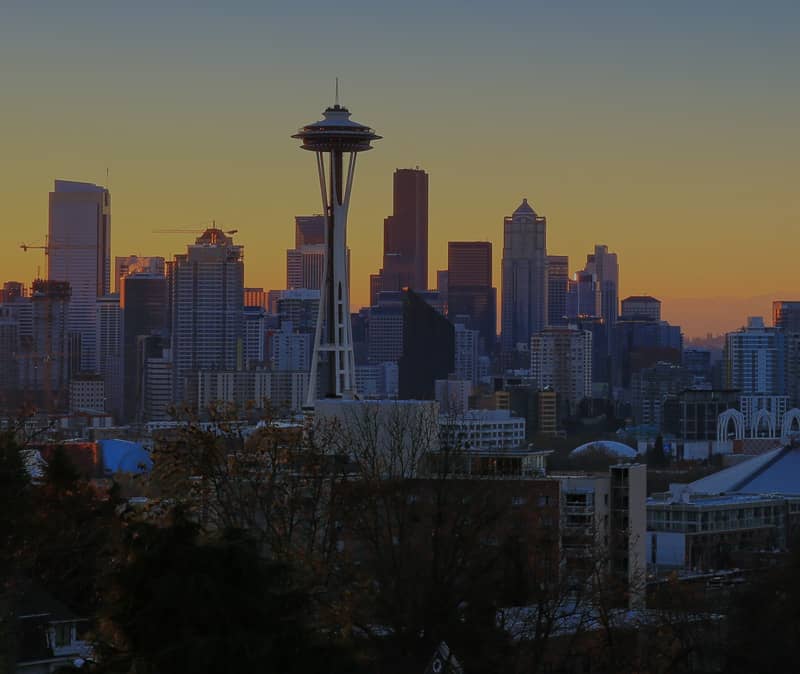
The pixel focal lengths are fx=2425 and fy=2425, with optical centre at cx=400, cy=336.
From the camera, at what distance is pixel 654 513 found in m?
Answer: 61.7

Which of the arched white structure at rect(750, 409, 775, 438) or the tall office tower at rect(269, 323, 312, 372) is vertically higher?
the tall office tower at rect(269, 323, 312, 372)

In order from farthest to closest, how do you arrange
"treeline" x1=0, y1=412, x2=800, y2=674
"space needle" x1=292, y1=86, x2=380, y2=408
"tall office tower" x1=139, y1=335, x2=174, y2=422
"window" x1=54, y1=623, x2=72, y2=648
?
1. "tall office tower" x1=139, y1=335, x2=174, y2=422
2. "space needle" x1=292, y1=86, x2=380, y2=408
3. "window" x1=54, y1=623, x2=72, y2=648
4. "treeline" x1=0, y1=412, x2=800, y2=674

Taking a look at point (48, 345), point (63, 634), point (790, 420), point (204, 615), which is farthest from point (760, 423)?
point (204, 615)

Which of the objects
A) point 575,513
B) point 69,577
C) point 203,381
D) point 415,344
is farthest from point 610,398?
point 69,577

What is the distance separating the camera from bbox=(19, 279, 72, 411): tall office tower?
186m

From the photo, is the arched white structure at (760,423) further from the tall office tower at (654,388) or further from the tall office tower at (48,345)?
the tall office tower at (48,345)

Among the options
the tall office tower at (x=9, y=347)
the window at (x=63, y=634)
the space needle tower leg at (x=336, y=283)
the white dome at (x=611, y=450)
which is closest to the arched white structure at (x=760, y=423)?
the white dome at (x=611, y=450)

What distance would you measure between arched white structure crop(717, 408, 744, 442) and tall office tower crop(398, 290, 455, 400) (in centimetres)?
4236

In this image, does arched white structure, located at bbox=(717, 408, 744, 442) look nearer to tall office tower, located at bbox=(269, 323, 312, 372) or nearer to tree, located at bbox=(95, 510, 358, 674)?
tall office tower, located at bbox=(269, 323, 312, 372)

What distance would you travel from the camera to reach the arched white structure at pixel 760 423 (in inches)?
5162

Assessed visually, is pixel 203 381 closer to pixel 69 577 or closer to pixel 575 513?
pixel 575 513

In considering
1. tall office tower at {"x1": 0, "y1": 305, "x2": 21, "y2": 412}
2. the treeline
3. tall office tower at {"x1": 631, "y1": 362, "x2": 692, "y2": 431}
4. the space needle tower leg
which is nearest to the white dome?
the space needle tower leg

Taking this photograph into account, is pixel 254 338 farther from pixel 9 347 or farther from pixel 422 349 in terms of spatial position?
pixel 422 349

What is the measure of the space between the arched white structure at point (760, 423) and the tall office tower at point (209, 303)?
187 feet
